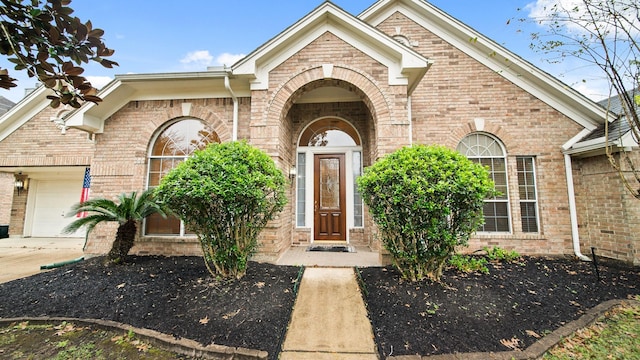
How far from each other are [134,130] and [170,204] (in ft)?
11.3

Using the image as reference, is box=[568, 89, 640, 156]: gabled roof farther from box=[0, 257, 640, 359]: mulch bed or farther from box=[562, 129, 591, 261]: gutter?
box=[0, 257, 640, 359]: mulch bed

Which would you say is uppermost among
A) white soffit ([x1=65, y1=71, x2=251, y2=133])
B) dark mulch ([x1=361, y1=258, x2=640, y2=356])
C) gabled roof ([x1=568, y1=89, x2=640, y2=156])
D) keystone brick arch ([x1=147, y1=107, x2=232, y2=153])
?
white soffit ([x1=65, y1=71, x2=251, y2=133])

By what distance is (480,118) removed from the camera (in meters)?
5.75

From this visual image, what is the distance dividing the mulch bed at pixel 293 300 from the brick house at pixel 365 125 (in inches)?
46.4

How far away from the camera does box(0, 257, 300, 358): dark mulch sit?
2693 mm

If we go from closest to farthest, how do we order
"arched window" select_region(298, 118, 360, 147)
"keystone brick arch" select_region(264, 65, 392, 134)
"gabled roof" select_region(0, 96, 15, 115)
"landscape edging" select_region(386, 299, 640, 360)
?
"landscape edging" select_region(386, 299, 640, 360)
"keystone brick arch" select_region(264, 65, 392, 134)
"arched window" select_region(298, 118, 360, 147)
"gabled roof" select_region(0, 96, 15, 115)

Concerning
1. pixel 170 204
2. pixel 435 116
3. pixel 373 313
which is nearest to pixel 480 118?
pixel 435 116

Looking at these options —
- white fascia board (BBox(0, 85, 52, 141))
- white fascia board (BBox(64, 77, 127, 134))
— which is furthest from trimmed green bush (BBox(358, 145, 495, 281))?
white fascia board (BBox(0, 85, 52, 141))

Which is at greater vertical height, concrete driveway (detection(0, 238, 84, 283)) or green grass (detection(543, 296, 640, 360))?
concrete driveway (detection(0, 238, 84, 283))

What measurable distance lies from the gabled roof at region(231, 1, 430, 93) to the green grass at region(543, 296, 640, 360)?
4393 mm

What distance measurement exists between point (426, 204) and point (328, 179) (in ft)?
11.1

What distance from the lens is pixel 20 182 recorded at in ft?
32.3

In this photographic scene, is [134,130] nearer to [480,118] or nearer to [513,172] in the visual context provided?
[480,118]

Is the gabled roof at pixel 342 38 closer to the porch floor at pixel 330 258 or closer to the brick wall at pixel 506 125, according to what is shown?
the brick wall at pixel 506 125
